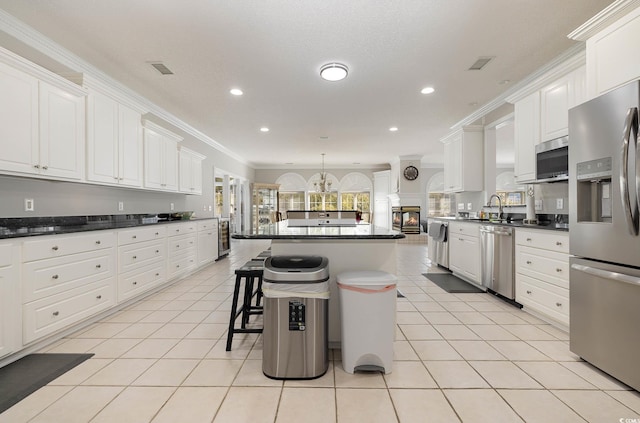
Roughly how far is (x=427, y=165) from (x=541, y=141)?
790cm

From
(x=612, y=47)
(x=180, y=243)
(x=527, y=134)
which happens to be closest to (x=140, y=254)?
(x=180, y=243)

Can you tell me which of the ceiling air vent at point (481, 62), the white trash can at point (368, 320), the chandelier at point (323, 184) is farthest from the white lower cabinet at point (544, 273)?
the chandelier at point (323, 184)

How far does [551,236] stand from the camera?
2.70 meters

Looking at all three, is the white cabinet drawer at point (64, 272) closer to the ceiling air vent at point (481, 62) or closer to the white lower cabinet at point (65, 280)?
the white lower cabinet at point (65, 280)

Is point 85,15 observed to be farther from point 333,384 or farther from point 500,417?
point 500,417

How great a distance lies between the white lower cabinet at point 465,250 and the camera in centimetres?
406

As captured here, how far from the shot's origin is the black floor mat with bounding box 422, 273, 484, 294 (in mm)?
3980

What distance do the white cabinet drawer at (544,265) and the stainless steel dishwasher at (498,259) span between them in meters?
0.15

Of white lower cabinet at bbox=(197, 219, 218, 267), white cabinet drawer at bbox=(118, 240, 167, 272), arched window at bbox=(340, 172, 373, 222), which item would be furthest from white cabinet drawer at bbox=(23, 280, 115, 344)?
arched window at bbox=(340, 172, 373, 222)

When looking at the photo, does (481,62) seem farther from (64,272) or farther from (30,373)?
(30,373)

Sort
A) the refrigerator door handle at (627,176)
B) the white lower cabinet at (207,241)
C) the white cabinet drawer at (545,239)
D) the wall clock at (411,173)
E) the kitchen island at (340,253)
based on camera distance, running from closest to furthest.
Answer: the refrigerator door handle at (627,176)
the kitchen island at (340,253)
the white cabinet drawer at (545,239)
the white lower cabinet at (207,241)
the wall clock at (411,173)

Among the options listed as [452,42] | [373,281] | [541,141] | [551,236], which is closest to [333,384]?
[373,281]

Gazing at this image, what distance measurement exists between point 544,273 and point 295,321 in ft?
8.35

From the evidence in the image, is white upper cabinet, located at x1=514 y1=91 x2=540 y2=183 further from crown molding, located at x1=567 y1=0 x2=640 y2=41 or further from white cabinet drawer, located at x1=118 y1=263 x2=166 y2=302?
white cabinet drawer, located at x1=118 y1=263 x2=166 y2=302
